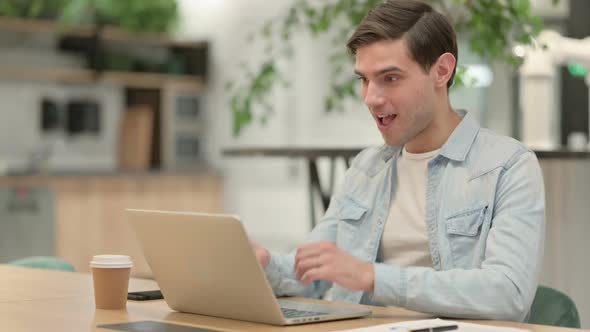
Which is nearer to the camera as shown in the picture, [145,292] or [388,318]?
[388,318]

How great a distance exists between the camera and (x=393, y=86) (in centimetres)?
206

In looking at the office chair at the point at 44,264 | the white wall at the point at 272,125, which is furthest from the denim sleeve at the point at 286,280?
the white wall at the point at 272,125

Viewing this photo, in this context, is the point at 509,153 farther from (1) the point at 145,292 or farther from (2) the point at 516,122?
(2) the point at 516,122

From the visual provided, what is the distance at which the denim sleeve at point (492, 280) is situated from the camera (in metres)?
1.78

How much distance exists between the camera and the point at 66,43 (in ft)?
24.8

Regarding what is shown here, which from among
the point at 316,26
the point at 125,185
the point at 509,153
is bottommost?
the point at 125,185

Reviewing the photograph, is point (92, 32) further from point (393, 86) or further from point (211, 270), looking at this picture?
point (211, 270)

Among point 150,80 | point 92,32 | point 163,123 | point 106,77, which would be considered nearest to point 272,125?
point 163,123

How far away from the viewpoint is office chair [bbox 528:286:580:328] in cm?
200

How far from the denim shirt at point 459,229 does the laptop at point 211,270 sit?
148 mm

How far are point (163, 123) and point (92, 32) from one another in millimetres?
888

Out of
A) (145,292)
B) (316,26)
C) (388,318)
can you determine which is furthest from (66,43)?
(388,318)

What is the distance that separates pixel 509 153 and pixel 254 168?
570 cm

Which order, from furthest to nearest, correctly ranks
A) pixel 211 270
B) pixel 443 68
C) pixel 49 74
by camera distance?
pixel 49 74 → pixel 443 68 → pixel 211 270
